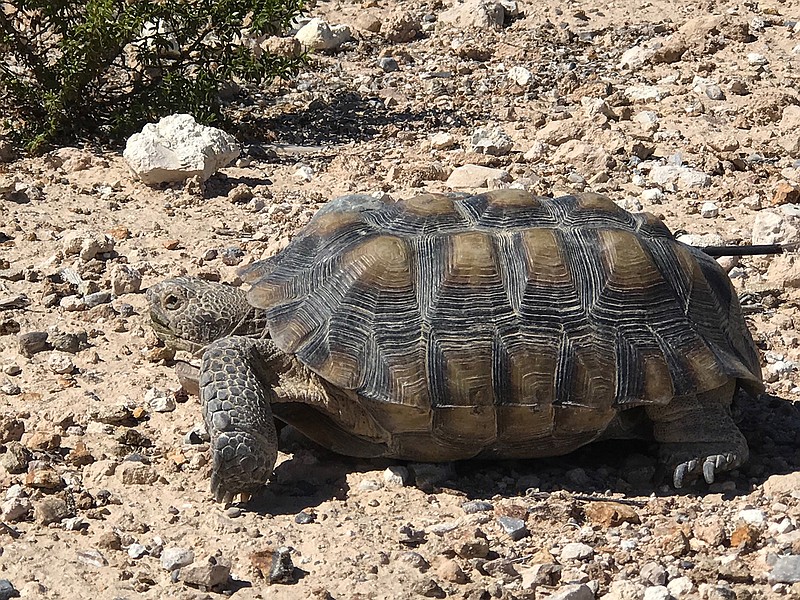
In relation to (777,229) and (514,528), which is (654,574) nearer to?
(514,528)

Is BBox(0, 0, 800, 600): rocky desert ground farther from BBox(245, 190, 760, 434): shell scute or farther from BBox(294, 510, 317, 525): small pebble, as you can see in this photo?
BBox(245, 190, 760, 434): shell scute

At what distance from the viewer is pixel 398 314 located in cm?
425

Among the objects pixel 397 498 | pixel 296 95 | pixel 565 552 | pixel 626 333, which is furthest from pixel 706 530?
pixel 296 95

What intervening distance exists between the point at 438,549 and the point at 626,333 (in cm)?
109

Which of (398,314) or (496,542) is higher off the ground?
(398,314)

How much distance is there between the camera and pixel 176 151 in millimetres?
6922

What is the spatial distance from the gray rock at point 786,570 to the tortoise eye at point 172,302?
254 cm

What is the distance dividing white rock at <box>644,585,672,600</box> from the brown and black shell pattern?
849 millimetres

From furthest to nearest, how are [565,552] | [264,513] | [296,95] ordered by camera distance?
[296,95]
[264,513]
[565,552]

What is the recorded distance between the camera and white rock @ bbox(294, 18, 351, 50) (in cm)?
909

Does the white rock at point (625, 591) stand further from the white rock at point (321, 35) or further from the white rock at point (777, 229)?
the white rock at point (321, 35)

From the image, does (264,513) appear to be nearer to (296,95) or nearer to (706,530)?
(706,530)

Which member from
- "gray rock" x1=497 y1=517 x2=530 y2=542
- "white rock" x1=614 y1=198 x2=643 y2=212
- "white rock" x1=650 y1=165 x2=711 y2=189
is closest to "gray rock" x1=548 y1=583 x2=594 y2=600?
"gray rock" x1=497 y1=517 x2=530 y2=542

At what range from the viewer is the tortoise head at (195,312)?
4688 mm
